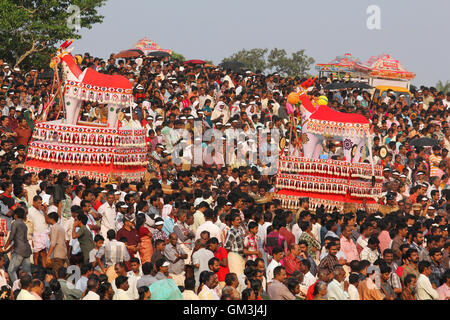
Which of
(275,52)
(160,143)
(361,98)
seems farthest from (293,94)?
(275,52)

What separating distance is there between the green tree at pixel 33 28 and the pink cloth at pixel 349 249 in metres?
17.8

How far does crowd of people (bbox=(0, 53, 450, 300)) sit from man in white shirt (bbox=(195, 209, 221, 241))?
21mm

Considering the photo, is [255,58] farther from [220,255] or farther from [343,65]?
[220,255]

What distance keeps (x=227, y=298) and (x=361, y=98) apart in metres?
19.7

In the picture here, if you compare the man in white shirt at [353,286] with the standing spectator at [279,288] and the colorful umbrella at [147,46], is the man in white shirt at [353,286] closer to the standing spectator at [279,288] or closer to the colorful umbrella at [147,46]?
the standing spectator at [279,288]

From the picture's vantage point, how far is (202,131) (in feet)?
70.1

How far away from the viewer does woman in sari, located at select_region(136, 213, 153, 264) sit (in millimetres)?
12242

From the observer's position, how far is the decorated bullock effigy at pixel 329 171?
1680 centimetres

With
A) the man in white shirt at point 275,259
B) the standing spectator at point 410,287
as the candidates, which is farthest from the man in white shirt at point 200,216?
the standing spectator at point 410,287

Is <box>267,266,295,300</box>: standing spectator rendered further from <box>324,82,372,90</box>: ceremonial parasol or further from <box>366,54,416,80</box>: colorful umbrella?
<box>366,54,416,80</box>: colorful umbrella

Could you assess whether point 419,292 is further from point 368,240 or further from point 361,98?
point 361,98

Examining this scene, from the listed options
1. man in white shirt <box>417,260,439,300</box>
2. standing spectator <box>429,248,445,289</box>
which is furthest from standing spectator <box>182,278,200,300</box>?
standing spectator <box>429,248,445,289</box>

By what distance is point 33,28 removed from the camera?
28609 mm

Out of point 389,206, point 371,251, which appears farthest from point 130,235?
point 389,206
